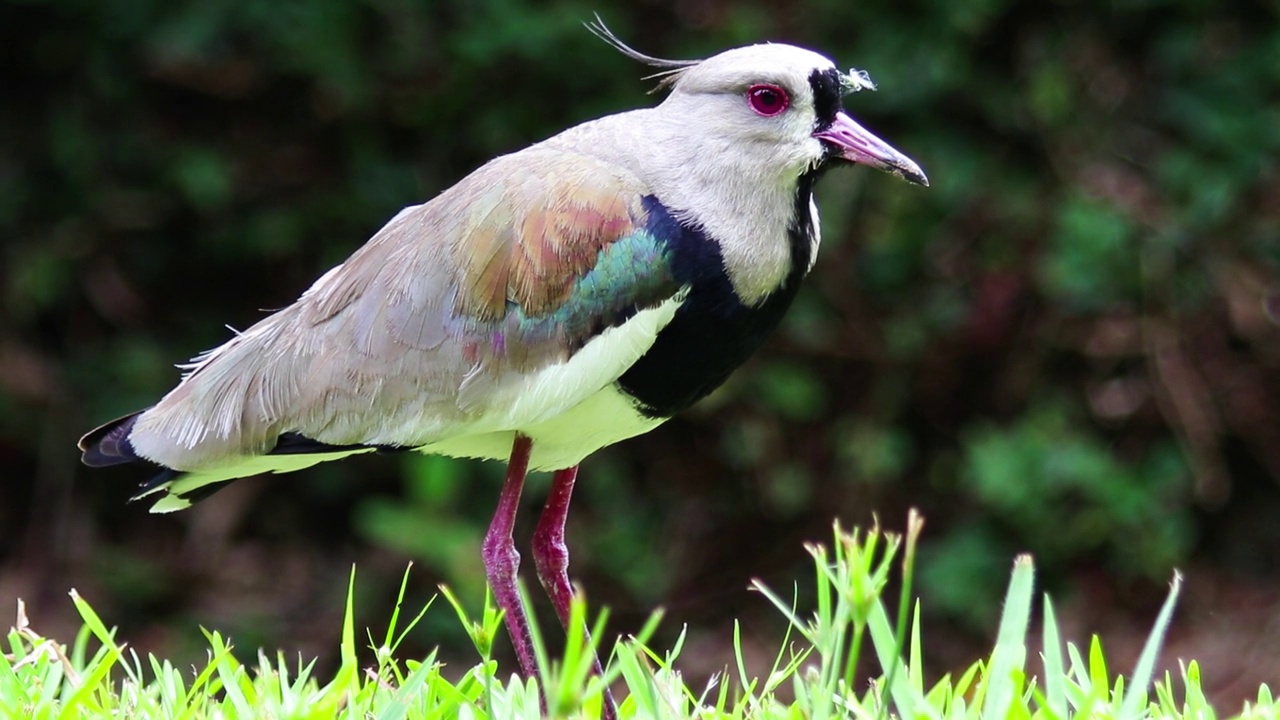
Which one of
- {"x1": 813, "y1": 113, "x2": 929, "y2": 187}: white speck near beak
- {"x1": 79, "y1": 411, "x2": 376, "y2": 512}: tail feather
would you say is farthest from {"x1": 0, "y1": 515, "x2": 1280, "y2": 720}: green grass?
{"x1": 813, "y1": 113, "x2": 929, "y2": 187}: white speck near beak

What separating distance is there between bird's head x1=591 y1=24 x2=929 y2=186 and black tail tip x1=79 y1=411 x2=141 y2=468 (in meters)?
1.31

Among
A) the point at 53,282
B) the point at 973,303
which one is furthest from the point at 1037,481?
the point at 53,282

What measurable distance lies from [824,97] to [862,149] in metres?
0.12

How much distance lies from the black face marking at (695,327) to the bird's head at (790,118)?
0.47ft

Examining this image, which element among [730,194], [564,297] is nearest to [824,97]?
[730,194]

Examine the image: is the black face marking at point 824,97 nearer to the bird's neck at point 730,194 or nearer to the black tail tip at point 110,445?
the bird's neck at point 730,194

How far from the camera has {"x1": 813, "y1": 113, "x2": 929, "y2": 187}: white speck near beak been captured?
3.12m

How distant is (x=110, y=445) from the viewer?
11.4 feet

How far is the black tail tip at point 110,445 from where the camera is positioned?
3430 millimetres

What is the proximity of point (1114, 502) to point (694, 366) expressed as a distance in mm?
2457

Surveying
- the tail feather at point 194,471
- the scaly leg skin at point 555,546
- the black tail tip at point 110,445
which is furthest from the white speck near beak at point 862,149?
the black tail tip at point 110,445

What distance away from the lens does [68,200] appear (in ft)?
18.1

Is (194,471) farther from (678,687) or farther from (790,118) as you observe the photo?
(790,118)

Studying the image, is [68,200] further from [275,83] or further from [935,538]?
[935,538]
